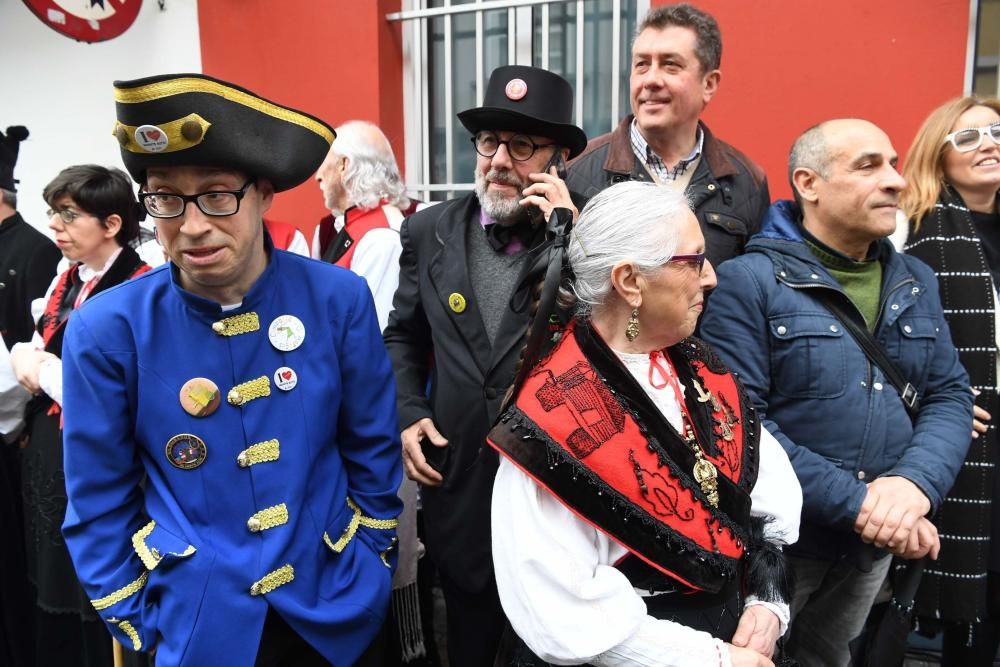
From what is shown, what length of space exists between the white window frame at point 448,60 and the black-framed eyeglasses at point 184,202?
10.8 ft

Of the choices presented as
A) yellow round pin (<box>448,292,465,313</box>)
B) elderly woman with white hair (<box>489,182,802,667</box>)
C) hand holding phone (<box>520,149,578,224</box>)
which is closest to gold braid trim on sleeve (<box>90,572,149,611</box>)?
elderly woman with white hair (<box>489,182,802,667</box>)

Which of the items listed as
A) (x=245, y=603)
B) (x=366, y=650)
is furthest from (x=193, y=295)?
(x=366, y=650)

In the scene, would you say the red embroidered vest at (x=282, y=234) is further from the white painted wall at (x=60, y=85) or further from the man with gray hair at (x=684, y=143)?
A: the white painted wall at (x=60, y=85)

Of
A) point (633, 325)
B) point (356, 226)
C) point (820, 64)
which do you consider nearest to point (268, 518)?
point (633, 325)

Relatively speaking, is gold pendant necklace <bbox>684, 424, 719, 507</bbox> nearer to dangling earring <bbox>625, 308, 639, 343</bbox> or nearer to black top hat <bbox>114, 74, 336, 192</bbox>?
dangling earring <bbox>625, 308, 639, 343</bbox>

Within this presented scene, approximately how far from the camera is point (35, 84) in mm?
5961

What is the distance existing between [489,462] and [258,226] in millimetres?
965

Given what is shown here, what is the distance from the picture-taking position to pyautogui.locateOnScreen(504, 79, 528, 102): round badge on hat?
2281 mm

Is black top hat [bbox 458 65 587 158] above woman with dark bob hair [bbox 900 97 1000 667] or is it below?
above

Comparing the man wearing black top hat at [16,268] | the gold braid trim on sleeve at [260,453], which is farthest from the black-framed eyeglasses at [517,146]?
the man wearing black top hat at [16,268]

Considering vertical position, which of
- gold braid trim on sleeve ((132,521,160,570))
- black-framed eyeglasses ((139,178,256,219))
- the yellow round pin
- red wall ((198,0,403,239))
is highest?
red wall ((198,0,403,239))

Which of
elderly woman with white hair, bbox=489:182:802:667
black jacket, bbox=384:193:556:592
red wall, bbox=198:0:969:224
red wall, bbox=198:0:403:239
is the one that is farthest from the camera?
red wall, bbox=198:0:403:239

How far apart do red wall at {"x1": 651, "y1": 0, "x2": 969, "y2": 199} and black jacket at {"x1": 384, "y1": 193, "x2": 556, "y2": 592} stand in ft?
7.01

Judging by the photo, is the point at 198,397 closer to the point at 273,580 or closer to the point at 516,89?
the point at 273,580
